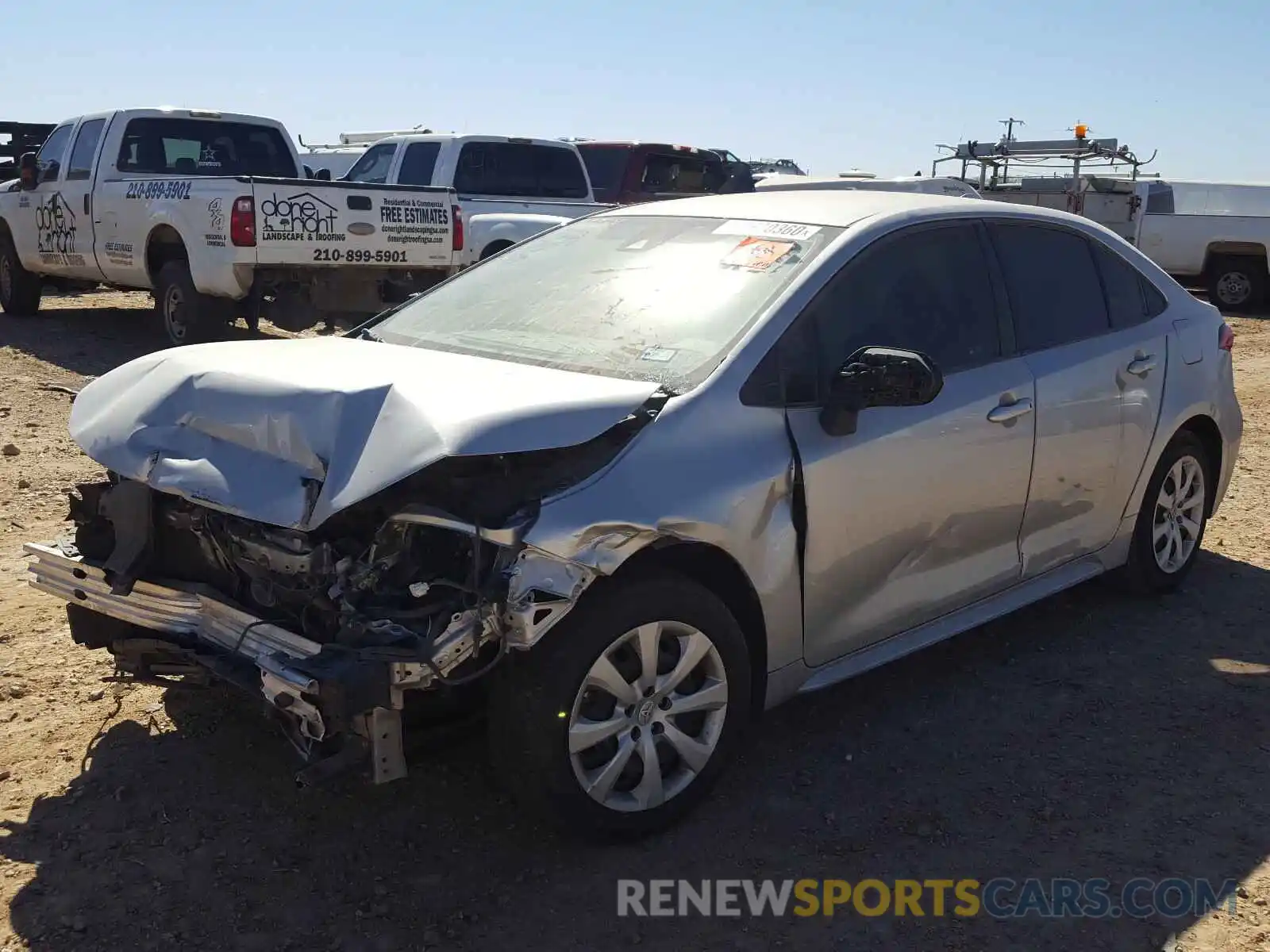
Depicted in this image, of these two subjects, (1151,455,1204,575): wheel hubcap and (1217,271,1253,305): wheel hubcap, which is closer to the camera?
(1151,455,1204,575): wheel hubcap

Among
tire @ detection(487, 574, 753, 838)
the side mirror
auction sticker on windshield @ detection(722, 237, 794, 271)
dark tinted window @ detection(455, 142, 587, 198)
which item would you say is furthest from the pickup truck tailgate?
tire @ detection(487, 574, 753, 838)

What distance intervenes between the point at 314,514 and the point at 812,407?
1512 millimetres

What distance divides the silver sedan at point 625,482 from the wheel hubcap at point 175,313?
6205 millimetres

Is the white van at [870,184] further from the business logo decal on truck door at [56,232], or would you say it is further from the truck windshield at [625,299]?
the truck windshield at [625,299]

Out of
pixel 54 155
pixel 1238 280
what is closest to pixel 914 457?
pixel 54 155

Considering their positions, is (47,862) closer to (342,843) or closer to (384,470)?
(342,843)

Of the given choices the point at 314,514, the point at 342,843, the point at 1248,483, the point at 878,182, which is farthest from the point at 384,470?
the point at 878,182

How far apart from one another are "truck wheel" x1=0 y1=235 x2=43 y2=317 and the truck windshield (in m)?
9.91

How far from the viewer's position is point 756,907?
3.15 m

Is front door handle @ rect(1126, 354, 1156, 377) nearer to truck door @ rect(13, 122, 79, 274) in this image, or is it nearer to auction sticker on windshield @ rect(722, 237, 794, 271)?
auction sticker on windshield @ rect(722, 237, 794, 271)

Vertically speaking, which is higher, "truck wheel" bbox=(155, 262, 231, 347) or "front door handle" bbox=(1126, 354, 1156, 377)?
"front door handle" bbox=(1126, 354, 1156, 377)

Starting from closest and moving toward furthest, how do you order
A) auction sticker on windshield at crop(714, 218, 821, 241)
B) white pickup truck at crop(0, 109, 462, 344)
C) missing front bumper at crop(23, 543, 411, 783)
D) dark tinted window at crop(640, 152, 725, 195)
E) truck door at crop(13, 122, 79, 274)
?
missing front bumper at crop(23, 543, 411, 783)
auction sticker on windshield at crop(714, 218, 821, 241)
white pickup truck at crop(0, 109, 462, 344)
truck door at crop(13, 122, 79, 274)
dark tinted window at crop(640, 152, 725, 195)

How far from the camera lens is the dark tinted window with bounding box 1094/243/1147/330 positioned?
5000 millimetres

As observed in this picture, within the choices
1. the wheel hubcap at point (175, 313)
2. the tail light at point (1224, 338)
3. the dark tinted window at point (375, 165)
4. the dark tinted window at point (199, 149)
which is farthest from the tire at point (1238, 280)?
the wheel hubcap at point (175, 313)
